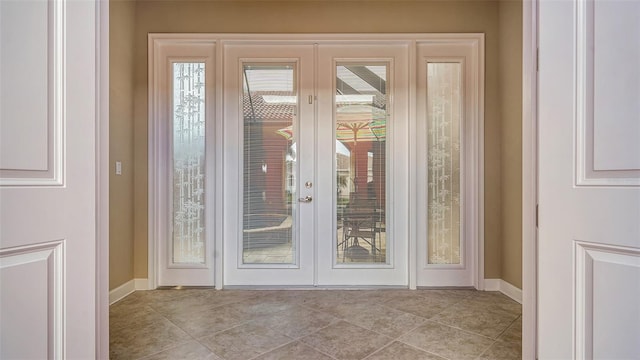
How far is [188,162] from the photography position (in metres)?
3.04

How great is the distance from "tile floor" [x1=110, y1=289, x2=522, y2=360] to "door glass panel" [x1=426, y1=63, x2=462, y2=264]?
441 mm

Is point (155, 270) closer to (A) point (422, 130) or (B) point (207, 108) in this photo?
(B) point (207, 108)

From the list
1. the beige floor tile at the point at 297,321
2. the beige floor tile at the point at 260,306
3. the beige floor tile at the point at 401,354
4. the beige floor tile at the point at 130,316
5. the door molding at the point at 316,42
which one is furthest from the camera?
the door molding at the point at 316,42

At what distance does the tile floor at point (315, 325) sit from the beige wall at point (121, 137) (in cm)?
40

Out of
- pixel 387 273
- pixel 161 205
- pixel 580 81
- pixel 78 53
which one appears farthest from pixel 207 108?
pixel 580 81

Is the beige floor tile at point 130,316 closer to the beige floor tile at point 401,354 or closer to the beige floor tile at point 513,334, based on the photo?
the beige floor tile at point 401,354

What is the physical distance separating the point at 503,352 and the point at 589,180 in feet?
4.70

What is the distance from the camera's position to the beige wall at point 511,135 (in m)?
2.73

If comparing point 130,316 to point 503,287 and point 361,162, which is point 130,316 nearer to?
point 361,162

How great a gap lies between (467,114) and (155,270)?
3.50m

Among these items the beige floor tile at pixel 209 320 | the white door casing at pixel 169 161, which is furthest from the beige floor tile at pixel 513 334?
the white door casing at pixel 169 161

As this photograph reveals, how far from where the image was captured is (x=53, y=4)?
951mm

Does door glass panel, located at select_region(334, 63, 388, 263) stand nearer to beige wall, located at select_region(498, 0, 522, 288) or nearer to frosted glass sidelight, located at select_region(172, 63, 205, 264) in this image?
beige wall, located at select_region(498, 0, 522, 288)

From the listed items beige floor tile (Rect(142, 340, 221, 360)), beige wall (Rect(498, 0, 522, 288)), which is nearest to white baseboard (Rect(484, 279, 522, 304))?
beige wall (Rect(498, 0, 522, 288))
